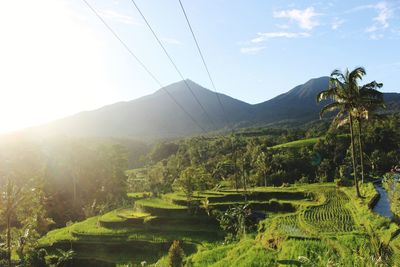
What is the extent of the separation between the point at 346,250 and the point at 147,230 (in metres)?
25.6

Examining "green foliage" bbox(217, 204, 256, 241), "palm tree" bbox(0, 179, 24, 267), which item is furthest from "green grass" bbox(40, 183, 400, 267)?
"palm tree" bbox(0, 179, 24, 267)

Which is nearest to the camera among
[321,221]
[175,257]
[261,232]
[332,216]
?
[175,257]

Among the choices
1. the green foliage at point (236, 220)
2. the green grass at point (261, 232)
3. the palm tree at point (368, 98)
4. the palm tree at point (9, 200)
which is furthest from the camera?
the green foliage at point (236, 220)

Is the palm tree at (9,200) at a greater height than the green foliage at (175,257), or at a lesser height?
greater

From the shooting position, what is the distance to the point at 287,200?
37.4 metres

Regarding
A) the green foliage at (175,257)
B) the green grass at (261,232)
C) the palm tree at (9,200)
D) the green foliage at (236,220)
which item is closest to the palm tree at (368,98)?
the green grass at (261,232)

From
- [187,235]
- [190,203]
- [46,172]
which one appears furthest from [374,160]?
[46,172]

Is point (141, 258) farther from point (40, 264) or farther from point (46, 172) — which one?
point (46, 172)

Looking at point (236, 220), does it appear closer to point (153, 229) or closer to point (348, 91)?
point (153, 229)

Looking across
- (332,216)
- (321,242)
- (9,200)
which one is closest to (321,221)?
(332,216)

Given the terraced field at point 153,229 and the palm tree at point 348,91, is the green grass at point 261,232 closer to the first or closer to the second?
the terraced field at point 153,229

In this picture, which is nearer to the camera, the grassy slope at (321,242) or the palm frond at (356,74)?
the grassy slope at (321,242)

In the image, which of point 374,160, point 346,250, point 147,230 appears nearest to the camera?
point 346,250

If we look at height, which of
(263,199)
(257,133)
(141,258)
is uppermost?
(257,133)
